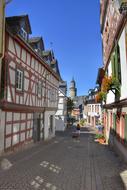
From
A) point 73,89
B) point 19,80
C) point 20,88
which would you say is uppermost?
point 73,89

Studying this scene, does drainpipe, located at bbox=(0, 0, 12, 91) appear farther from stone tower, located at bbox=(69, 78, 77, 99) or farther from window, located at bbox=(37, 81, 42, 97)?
stone tower, located at bbox=(69, 78, 77, 99)

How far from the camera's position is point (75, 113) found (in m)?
76.9

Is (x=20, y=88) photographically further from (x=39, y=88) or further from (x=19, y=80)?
(x=39, y=88)

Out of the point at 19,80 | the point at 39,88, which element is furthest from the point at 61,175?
the point at 39,88

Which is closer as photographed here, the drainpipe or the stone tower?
the drainpipe

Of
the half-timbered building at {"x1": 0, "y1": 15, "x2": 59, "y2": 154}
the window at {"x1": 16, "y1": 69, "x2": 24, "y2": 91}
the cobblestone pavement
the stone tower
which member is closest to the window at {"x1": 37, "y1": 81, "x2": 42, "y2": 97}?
the half-timbered building at {"x1": 0, "y1": 15, "x2": 59, "y2": 154}

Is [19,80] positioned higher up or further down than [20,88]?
higher up

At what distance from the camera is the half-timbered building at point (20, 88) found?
1183cm

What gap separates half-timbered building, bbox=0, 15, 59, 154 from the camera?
1183 cm

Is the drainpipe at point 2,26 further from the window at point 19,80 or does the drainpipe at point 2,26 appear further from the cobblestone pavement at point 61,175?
the cobblestone pavement at point 61,175

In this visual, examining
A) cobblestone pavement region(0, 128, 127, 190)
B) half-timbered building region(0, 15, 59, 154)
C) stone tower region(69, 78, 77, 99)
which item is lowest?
cobblestone pavement region(0, 128, 127, 190)

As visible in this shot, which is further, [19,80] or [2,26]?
[19,80]

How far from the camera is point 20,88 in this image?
1411cm

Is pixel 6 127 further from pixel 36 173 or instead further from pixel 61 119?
pixel 61 119
